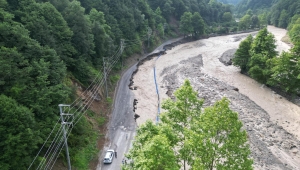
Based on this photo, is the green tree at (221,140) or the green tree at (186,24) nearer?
the green tree at (221,140)

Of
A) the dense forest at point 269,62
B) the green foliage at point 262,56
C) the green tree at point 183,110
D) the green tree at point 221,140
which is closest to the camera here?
the green tree at point 221,140

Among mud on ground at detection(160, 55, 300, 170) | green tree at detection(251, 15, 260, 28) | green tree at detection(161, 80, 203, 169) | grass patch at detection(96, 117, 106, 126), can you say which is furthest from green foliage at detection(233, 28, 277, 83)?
green tree at detection(251, 15, 260, 28)

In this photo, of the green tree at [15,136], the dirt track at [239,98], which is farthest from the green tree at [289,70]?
the green tree at [15,136]

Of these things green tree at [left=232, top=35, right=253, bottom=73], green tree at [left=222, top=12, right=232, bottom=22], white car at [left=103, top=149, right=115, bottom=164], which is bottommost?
white car at [left=103, top=149, right=115, bottom=164]

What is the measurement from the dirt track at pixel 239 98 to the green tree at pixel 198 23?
72.3ft

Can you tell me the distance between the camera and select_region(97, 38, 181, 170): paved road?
97.2ft

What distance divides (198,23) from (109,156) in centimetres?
8380

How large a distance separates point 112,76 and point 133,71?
9.70 metres

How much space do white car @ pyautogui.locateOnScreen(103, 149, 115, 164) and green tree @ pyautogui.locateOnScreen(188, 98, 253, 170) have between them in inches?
655

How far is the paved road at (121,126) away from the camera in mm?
29614

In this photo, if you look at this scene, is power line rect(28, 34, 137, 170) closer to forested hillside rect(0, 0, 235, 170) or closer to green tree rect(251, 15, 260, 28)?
forested hillside rect(0, 0, 235, 170)

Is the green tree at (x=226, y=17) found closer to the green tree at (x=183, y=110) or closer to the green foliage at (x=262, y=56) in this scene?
the green foliage at (x=262, y=56)

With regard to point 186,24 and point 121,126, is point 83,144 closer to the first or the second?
point 121,126

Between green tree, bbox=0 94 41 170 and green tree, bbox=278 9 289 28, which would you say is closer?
green tree, bbox=0 94 41 170
